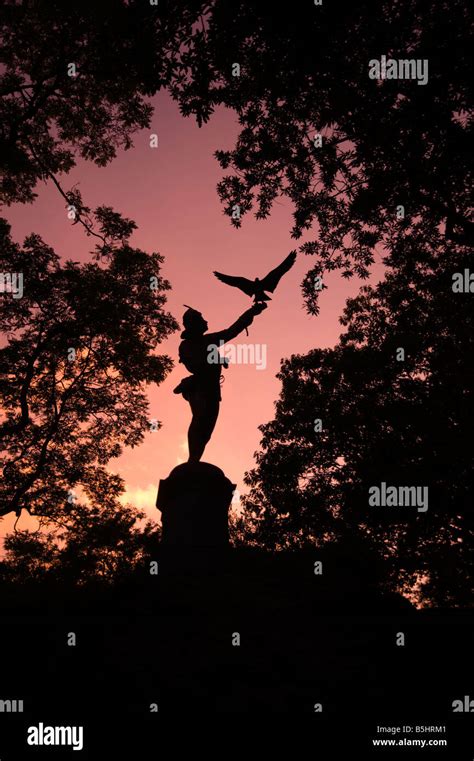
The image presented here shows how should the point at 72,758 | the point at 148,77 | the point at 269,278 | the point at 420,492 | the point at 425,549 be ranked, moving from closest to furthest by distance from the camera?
the point at 72,758
the point at 148,77
the point at 269,278
the point at 420,492
the point at 425,549

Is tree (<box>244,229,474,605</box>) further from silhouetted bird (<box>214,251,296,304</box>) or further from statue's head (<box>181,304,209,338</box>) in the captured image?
statue's head (<box>181,304,209,338</box>)

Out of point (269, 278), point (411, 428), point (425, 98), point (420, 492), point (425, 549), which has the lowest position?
point (425, 549)

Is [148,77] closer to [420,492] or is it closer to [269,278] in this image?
[269,278]

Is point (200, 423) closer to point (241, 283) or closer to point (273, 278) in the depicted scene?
point (241, 283)

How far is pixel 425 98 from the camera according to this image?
254 inches

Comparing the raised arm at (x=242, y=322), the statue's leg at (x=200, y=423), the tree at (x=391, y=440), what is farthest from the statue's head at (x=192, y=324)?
the tree at (x=391, y=440)

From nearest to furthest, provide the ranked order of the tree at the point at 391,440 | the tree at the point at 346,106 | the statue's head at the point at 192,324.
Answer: the tree at the point at 346,106 < the statue's head at the point at 192,324 < the tree at the point at 391,440

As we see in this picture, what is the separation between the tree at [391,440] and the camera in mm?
11898

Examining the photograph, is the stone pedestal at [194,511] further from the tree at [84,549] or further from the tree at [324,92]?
the tree at [84,549]

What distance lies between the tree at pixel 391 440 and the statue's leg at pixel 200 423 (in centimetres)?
501

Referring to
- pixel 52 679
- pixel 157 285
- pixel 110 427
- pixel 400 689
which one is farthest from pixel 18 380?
pixel 400 689

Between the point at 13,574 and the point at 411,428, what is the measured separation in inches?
674

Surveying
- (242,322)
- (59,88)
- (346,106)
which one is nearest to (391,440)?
(242,322)

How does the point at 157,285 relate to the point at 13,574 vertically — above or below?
above
